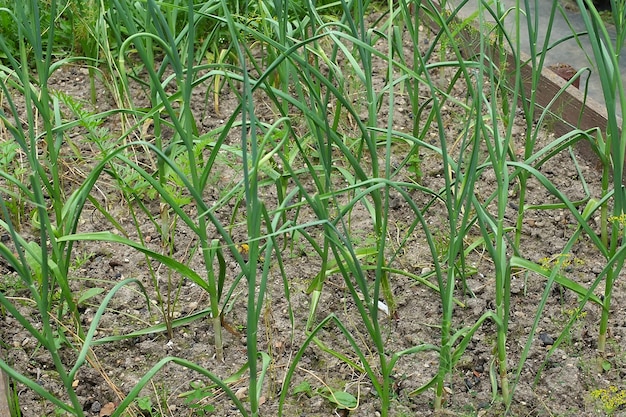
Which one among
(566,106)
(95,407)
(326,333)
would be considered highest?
(566,106)

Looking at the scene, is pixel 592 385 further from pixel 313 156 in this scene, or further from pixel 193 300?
pixel 313 156

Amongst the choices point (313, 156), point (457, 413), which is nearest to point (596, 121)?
point (313, 156)

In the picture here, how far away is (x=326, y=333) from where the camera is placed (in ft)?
7.33

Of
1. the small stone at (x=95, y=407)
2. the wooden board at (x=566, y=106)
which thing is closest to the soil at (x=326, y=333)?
the small stone at (x=95, y=407)

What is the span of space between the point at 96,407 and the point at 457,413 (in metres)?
0.79

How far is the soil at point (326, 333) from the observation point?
6.70 feet

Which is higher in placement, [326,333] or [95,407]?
[326,333]

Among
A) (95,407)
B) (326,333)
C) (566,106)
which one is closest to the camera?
(95,407)

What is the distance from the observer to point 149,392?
207 centimetres

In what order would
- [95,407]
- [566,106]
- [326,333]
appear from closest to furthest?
[95,407] → [326,333] → [566,106]

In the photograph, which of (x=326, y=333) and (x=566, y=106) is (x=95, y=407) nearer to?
(x=326, y=333)

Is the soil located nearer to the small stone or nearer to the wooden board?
the small stone

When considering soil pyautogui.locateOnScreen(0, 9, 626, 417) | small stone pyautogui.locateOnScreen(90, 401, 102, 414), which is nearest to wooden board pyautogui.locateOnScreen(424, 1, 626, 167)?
soil pyautogui.locateOnScreen(0, 9, 626, 417)

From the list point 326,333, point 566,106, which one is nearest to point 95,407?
point 326,333
